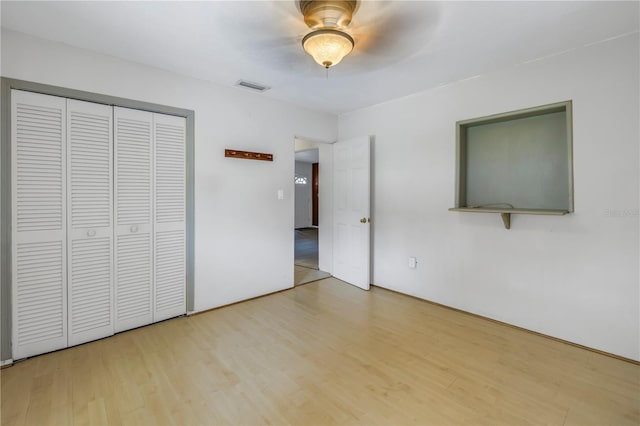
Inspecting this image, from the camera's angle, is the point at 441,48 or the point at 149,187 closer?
the point at 441,48

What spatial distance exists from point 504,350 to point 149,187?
3.43 m

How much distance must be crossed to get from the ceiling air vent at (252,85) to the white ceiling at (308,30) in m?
0.13

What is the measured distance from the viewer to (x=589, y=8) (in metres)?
1.91

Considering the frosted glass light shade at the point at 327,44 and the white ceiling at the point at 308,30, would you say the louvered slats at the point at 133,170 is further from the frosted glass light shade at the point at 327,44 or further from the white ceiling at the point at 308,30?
the frosted glass light shade at the point at 327,44

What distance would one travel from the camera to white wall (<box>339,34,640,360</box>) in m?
2.29

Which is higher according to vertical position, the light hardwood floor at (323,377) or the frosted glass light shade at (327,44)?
the frosted glass light shade at (327,44)

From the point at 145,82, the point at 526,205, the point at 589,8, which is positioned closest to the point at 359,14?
the point at 589,8

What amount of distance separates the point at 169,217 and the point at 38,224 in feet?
3.11

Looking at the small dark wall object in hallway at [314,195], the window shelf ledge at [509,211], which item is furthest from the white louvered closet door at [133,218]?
the small dark wall object in hallway at [314,195]

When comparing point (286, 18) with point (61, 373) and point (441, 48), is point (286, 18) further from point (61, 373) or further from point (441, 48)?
point (61, 373)

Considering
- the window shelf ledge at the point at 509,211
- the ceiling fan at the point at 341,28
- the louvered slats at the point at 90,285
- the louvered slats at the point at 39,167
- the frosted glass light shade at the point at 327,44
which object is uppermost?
the ceiling fan at the point at 341,28

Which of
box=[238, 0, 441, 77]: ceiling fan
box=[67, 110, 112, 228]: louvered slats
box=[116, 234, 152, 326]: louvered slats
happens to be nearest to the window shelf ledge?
box=[238, 0, 441, 77]: ceiling fan

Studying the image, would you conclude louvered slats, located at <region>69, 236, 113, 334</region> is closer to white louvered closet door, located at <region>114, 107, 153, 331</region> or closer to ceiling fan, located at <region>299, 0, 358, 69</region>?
white louvered closet door, located at <region>114, 107, 153, 331</region>

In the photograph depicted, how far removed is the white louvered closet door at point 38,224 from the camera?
7.31 ft
